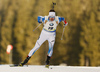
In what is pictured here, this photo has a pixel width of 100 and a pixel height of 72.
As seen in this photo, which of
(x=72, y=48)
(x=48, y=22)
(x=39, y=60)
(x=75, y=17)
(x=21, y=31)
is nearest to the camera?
(x=48, y=22)

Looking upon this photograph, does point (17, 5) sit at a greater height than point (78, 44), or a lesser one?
greater

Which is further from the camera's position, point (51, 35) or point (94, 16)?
point (94, 16)

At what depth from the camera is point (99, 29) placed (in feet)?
142

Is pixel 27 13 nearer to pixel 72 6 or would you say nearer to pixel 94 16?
pixel 72 6

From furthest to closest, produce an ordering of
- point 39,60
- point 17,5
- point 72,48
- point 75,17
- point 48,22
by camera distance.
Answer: point 17,5 → point 75,17 → point 72,48 → point 39,60 → point 48,22

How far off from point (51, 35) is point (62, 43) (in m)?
34.4

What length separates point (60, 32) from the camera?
3712 cm

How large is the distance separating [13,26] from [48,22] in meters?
46.0

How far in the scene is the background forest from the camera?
4131 centimetres

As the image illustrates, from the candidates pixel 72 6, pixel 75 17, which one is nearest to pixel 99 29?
pixel 75 17

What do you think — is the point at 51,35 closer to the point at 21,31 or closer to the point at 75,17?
the point at 75,17

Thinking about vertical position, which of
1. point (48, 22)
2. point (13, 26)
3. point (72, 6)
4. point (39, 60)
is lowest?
point (39, 60)

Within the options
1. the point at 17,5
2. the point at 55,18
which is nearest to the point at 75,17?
the point at 17,5

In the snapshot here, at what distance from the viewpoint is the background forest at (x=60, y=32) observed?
41312 millimetres
